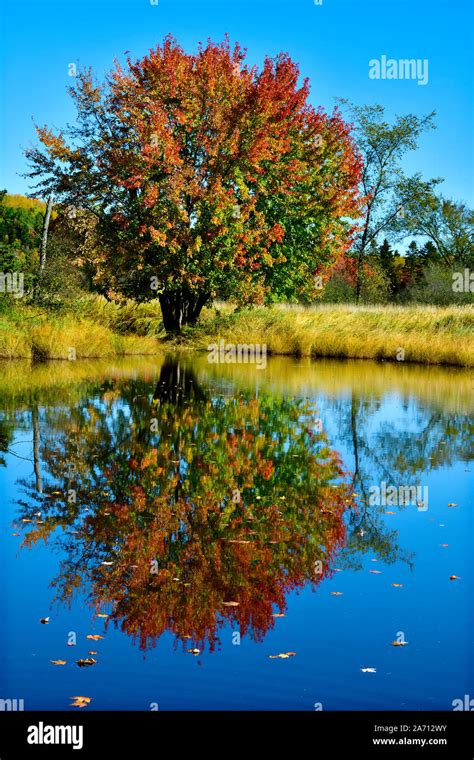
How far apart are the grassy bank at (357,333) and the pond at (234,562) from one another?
48.0 ft

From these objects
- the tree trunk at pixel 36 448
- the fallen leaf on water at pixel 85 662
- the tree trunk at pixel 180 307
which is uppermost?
the tree trunk at pixel 180 307

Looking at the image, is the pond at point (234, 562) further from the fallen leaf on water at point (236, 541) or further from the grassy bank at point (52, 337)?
the grassy bank at point (52, 337)

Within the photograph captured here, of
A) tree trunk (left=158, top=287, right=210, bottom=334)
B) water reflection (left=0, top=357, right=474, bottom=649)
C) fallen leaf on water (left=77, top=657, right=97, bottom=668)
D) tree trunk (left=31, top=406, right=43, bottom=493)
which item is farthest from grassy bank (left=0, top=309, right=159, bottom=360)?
fallen leaf on water (left=77, top=657, right=97, bottom=668)

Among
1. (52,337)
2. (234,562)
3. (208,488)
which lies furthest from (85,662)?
(52,337)

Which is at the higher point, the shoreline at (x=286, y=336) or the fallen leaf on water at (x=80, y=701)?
the shoreline at (x=286, y=336)

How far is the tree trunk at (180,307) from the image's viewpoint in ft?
100

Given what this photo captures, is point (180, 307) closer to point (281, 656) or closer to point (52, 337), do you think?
point (52, 337)

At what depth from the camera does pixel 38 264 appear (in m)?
27.7

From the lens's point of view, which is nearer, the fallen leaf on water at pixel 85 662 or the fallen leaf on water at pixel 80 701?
the fallen leaf on water at pixel 80 701

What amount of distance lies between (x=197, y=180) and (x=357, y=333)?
7963 millimetres

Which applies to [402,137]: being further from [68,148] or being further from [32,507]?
[32,507]

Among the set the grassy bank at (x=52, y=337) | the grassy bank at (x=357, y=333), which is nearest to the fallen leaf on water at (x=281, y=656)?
the grassy bank at (x=52, y=337)
